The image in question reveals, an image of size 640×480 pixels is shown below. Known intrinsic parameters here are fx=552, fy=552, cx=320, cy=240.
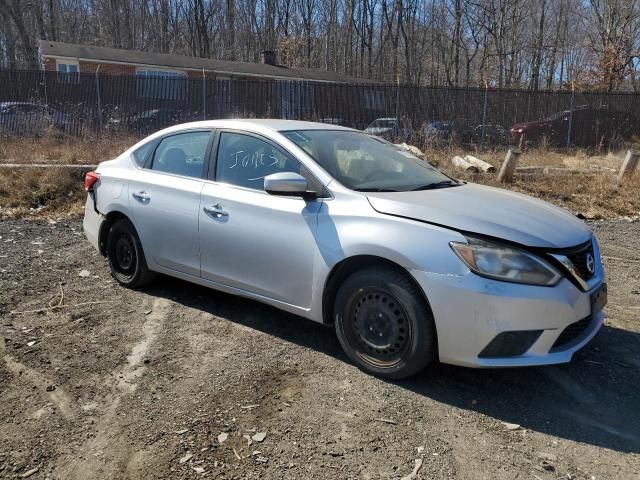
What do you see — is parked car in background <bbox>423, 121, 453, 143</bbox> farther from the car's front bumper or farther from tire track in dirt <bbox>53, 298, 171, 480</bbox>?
tire track in dirt <bbox>53, 298, 171, 480</bbox>

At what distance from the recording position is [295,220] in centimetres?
368

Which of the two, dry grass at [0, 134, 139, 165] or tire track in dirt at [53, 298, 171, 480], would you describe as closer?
tire track in dirt at [53, 298, 171, 480]

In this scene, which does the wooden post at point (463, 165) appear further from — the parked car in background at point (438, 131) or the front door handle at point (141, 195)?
the front door handle at point (141, 195)

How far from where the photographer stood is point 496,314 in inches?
117

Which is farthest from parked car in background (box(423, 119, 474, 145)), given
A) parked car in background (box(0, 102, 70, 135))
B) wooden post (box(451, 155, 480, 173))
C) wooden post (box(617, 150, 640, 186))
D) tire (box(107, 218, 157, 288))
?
tire (box(107, 218, 157, 288))

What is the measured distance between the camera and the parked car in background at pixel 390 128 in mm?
15781

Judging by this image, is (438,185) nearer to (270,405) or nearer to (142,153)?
(270,405)

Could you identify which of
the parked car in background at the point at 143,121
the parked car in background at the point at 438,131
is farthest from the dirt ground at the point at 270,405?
the parked car in background at the point at 143,121

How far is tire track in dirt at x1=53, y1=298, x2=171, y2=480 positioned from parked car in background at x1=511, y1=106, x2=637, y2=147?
1559 cm

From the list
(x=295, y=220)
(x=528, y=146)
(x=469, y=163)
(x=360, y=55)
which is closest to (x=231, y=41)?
(x=360, y=55)

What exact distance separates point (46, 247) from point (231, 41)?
43.5 metres

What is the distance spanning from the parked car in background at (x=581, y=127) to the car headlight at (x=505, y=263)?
1491cm

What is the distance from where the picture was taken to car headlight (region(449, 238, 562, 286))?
3000 millimetres

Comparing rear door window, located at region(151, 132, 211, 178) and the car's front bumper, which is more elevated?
rear door window, located at region(151, 132, 211, 178)
